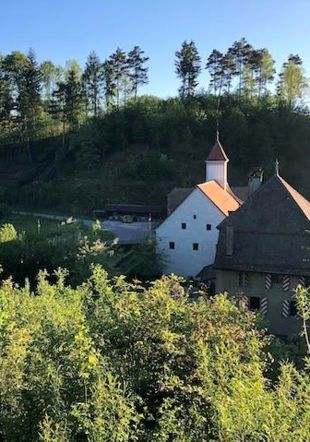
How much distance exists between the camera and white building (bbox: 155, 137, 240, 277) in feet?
96.7

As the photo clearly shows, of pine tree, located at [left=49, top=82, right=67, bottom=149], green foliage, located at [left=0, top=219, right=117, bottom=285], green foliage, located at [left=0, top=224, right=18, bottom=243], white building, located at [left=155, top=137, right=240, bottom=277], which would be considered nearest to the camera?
green foliage, located at [left=0, top=219, right=117, bottom=285]

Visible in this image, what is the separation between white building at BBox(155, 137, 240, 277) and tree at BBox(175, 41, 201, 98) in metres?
42.6

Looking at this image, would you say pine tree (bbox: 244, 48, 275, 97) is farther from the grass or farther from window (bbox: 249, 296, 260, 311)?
window (bbox: 249, 296, 260, 311)

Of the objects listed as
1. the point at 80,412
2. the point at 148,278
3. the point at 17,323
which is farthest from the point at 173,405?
the point at 148,278

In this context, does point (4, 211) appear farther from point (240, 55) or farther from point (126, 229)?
Result: point (240, 55)

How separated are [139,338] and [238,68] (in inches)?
2676

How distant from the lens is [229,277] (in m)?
23.1

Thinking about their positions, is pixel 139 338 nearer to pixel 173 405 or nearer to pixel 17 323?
pixel 173 405

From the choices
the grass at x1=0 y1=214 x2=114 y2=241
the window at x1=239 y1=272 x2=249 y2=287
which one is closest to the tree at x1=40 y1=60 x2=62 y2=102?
the grass at x1=0 y1=214 x2=114 y2=241

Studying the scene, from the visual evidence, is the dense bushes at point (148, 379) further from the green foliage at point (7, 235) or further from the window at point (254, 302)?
the green foliage at point (7, 235)

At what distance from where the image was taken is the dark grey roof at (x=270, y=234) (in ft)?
72.0

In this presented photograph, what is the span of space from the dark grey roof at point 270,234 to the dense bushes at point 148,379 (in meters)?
14.6

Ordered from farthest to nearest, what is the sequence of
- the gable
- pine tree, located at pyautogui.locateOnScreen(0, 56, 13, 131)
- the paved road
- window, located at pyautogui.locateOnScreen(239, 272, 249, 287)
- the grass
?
pine tree, located at pyautogui.locateOnScreen(0, 56, 13, 131), the grass, the paved road, the gable, window, located at pyautogui.locateOnScreen(239, 272, 249, 287)

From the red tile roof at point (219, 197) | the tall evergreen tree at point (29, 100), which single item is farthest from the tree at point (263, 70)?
the red tile roof at point (219, 197)
